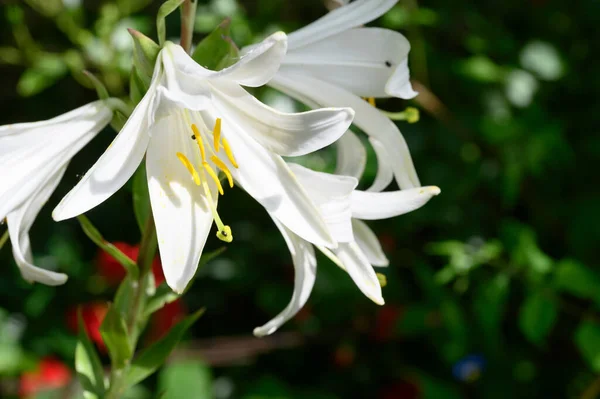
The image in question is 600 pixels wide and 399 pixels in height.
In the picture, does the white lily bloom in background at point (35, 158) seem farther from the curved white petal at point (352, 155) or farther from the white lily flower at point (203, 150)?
the curved white petal at point (352, 155)

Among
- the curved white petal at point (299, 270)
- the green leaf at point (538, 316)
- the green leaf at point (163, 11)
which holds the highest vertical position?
the green leaf at point (163, 11)

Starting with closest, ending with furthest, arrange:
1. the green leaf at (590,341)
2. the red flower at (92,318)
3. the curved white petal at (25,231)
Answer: the curved white petal at (25,231)
the green leaf at (590,341)
the red flower at (92,318)

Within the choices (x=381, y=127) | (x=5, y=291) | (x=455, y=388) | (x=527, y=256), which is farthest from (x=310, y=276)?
(x=5, y=291)

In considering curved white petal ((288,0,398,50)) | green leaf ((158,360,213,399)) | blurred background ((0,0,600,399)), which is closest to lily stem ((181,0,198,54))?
curved white petal ((288,0,398,50))

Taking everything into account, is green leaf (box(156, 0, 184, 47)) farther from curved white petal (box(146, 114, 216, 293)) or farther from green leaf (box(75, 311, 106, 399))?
green leaf (box(75, 311, 106, 399))

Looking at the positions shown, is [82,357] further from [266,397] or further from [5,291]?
[5,291]

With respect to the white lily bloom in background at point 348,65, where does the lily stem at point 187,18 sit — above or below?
above

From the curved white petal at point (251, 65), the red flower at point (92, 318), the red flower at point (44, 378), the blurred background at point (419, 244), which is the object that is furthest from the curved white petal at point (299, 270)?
the red flower at point (44, 378)

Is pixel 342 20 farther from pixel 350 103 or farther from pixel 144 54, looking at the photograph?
pixel 144 54
